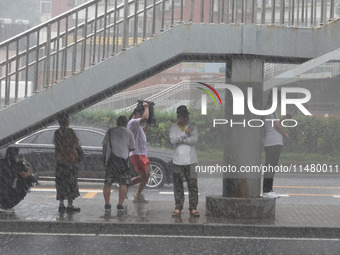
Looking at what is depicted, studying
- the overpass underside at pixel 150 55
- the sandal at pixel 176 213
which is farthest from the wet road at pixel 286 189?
the overpass underside at pixel 150 55

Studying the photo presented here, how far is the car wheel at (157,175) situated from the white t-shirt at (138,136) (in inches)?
125

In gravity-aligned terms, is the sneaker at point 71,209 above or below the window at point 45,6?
below

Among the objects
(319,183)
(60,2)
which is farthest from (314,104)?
(60,2)

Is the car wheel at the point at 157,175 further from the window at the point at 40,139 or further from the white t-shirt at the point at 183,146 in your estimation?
the white t-shirt at the point at 183,146

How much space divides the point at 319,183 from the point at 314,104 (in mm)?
7034

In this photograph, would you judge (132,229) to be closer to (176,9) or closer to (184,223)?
(184,223)

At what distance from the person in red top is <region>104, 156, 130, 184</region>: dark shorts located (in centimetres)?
54

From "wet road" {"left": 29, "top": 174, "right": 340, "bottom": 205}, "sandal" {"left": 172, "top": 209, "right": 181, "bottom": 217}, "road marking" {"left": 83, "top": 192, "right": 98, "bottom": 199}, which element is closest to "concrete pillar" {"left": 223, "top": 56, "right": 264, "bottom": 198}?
"sandal" {"left": 172, "top": 209, "right": 181, "bottom": 217}

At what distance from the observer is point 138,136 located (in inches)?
501

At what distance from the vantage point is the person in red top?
36.7 feet

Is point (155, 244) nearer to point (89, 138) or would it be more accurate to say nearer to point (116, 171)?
point (116, 171)

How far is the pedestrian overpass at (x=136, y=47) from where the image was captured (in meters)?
10.3

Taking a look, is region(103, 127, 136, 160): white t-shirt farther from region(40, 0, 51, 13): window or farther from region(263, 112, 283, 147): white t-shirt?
region(40, 0, 51, 13): window

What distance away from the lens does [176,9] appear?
1088 cm
